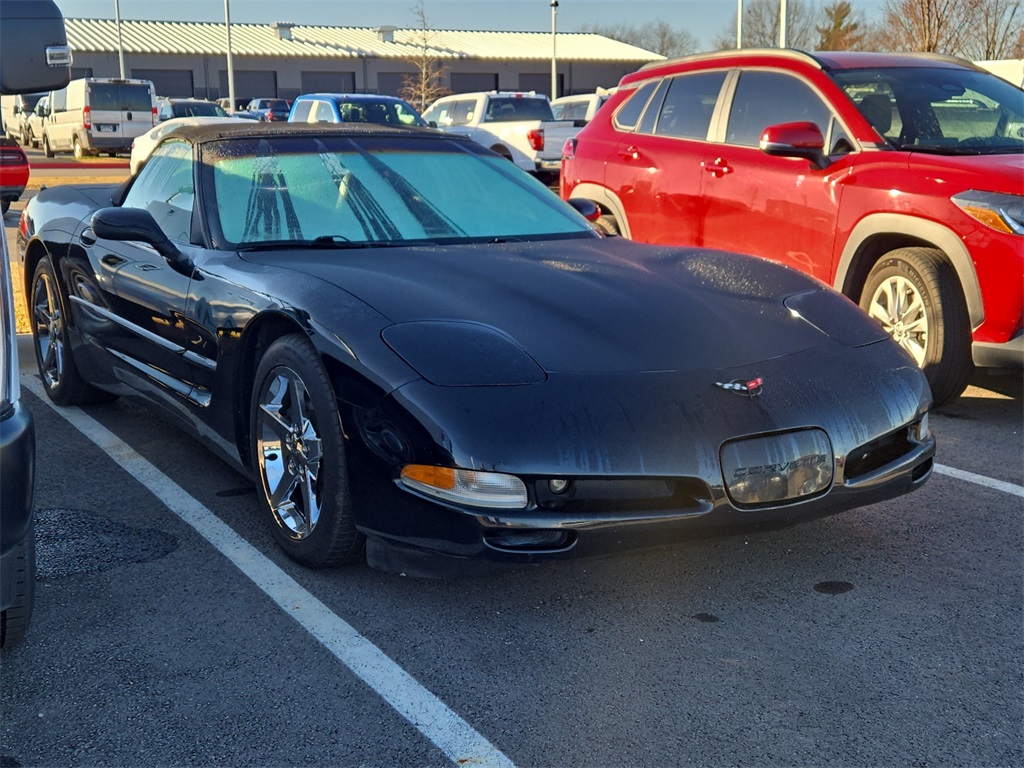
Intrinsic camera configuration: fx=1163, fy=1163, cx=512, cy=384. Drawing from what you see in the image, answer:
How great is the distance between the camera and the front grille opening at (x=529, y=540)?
121 inches

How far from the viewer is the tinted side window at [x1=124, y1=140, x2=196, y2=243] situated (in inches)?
177

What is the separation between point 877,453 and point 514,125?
1788cm

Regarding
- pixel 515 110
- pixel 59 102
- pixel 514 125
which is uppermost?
pixel 59 102

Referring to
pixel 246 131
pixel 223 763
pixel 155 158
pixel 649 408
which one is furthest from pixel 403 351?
pixel 155 158

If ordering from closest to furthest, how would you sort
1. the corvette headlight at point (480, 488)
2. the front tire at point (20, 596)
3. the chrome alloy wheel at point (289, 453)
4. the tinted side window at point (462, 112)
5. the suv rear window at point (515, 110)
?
the front tire at point (20, 596)
the corvette headlight at point (480, 488)
the chrome alloy wheel at point (289, 453)
the suv rear window at point (515, 110)
the tinted side window at point (462, 112)

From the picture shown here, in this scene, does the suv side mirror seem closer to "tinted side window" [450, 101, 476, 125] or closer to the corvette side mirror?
the corvette side mirror

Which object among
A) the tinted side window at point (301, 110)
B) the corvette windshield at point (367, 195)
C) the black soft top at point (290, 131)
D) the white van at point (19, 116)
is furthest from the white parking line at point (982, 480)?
the white van at point (19, 116)

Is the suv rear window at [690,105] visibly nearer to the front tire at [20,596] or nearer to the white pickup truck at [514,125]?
the front tire at [20,596]

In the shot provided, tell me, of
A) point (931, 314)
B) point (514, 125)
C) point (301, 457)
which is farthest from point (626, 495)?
point (514, 125)

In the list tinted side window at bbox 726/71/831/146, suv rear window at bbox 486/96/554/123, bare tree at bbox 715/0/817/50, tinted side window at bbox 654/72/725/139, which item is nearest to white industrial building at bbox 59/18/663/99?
bare tree at bbox 715/0/817/50

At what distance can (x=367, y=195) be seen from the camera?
4473 millimetres

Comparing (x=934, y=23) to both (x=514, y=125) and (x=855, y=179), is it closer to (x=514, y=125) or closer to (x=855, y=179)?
(x=514, y=125)

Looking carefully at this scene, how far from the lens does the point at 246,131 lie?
15.4 feet

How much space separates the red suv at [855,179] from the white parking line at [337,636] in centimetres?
340
